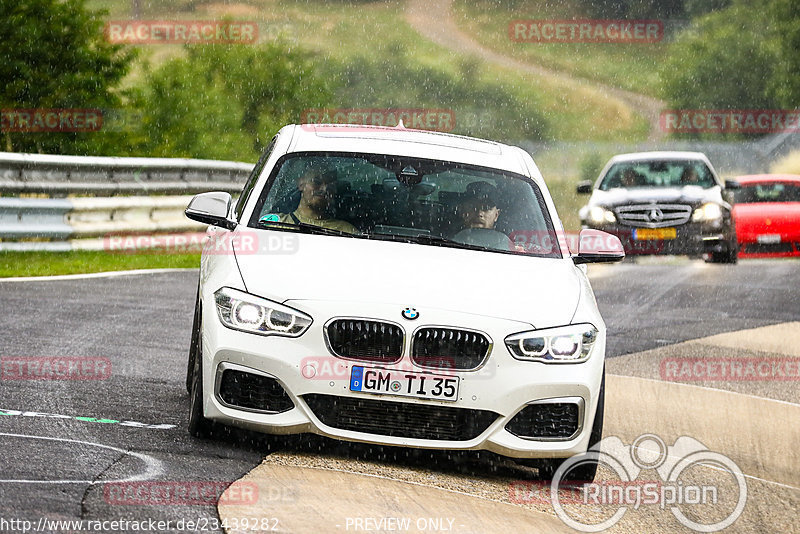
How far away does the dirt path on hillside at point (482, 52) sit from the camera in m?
90.9

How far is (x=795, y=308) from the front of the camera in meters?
15.0

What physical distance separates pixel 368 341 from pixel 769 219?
15817mm

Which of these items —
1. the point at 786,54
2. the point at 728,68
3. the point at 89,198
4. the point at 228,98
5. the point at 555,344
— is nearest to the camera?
the point at 555,344

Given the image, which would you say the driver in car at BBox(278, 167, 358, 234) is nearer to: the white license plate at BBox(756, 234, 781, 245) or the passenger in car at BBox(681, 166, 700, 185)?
the passenger in car at BBox(681, 166, 700, 185)

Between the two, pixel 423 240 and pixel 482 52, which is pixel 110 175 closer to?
pixel 423 240

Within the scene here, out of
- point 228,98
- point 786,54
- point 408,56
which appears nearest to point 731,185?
point 228,98

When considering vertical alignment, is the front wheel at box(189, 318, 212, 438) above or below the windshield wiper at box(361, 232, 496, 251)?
below

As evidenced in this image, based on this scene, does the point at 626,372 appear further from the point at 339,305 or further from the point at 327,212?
the point at 339,305

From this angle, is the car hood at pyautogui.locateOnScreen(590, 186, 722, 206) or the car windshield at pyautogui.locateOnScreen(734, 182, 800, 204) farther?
the car windshield at pyautogui.locateOnScreen(734, 182, 800, 204)

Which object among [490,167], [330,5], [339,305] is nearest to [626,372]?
[490,167]

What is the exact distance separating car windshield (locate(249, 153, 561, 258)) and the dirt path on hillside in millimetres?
75730

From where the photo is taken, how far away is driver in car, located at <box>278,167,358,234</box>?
292 inches

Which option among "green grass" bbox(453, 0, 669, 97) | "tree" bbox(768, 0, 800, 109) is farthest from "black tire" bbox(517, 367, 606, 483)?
"green grass" bbox(453, 0, 669, 97)

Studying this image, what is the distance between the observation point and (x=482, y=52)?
103625mm
